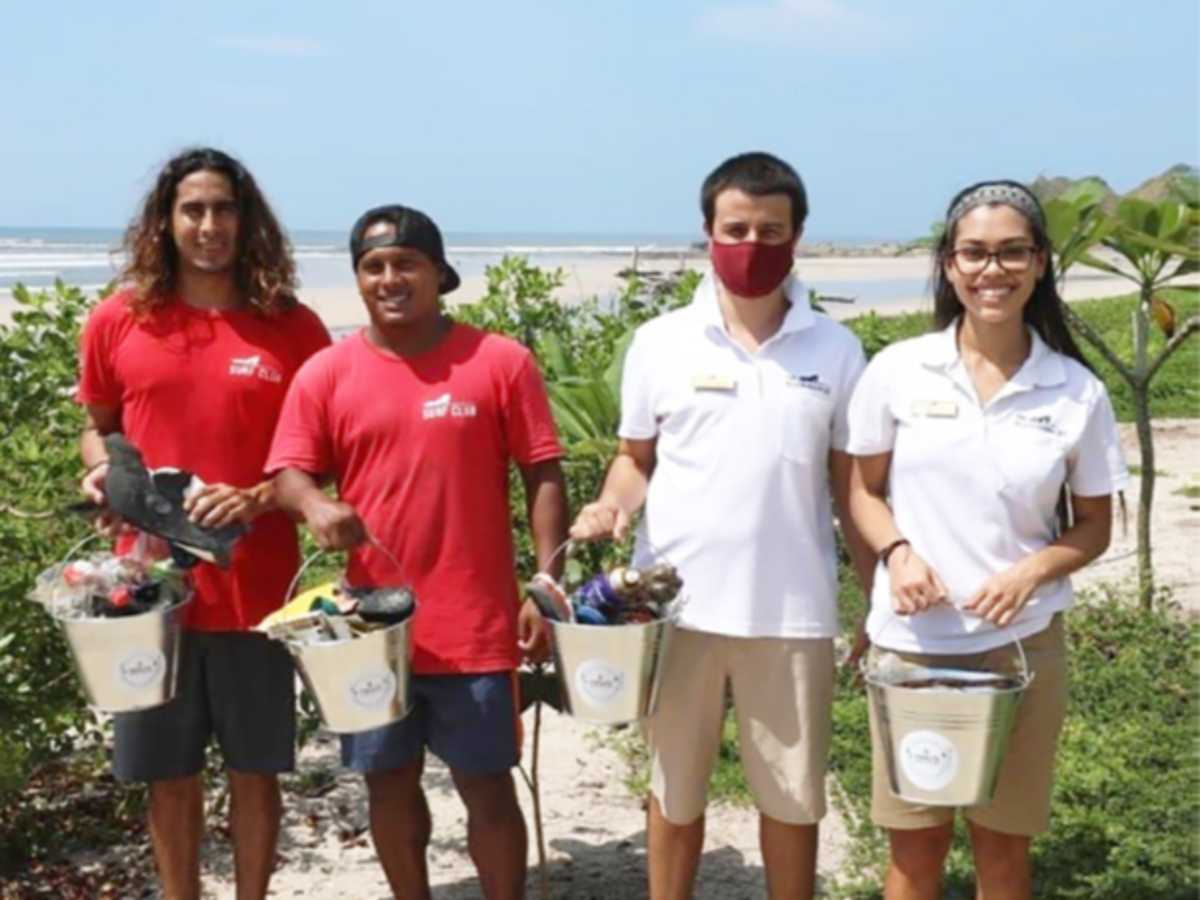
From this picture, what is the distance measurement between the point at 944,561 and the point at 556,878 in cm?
194

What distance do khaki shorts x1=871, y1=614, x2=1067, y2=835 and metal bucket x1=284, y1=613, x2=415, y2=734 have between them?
1.01 metres

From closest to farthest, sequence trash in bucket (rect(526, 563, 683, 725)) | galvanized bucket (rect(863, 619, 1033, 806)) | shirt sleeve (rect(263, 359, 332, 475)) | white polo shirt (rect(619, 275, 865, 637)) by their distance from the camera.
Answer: galvanized bucket (rect(863, 619, 1033, 806))
trash in bucket (rect(526, 563, 683, 725))
white polo shirt (rect(619, 275, 865, 637))
shirt sleeve (rect(263, 359, 332, 475))

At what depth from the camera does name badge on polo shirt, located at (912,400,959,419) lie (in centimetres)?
309

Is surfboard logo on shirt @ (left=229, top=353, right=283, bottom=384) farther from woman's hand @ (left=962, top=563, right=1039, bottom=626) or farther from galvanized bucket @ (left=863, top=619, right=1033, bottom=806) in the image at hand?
woman's hand @ (left=962, top=563, right=1039, bottom=626)

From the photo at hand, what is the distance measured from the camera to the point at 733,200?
131 inches

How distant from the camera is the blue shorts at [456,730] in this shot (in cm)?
344

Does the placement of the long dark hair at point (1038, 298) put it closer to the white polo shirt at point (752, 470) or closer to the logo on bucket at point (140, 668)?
the white polo shirt at point (752, 470)

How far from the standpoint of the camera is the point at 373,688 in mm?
3162

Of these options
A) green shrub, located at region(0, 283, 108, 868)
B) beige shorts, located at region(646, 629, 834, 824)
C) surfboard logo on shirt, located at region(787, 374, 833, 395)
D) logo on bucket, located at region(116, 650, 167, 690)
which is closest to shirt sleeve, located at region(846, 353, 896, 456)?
surfboard logo on shirt, located at region(787, 374, 833, 395)

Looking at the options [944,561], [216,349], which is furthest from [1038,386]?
[216,349]

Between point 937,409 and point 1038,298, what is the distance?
37cm

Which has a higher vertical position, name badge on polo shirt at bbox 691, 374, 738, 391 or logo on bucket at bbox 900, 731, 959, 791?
name badge on polo shirt at bbox 691, 374, 738, 391

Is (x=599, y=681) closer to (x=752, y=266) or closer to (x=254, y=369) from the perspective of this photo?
(x=752, y=266)

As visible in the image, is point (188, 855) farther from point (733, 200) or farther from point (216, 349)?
point (733, 200)
